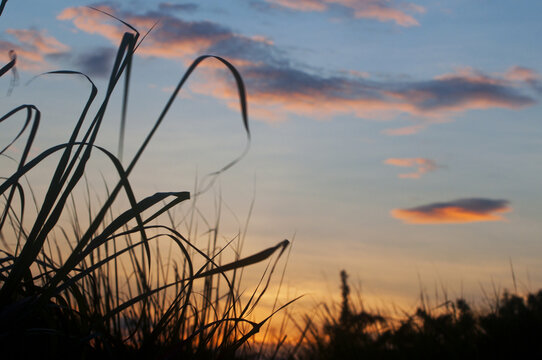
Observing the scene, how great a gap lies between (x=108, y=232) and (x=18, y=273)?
208 millimetres

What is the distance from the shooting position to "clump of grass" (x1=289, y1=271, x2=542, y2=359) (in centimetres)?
416

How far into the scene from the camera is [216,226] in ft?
8.36

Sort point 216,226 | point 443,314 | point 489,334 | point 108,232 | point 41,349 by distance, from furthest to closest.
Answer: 1. point 443,314
2. point 489,334
3. point 216,226
4. point 41,349
5. point 108,232

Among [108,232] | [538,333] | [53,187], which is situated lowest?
[538,333]

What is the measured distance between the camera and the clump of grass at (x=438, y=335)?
4.16 meters

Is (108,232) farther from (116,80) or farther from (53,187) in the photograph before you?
(116,80)

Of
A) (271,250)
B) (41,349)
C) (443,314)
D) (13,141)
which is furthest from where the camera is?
(443,314)

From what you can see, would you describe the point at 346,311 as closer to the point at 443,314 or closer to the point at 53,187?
the point at 443,314

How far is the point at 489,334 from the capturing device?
13.9 feet

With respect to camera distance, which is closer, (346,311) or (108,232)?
(108,232)

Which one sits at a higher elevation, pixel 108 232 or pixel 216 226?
pixel 216 226

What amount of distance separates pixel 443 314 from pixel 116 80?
12.3 ft

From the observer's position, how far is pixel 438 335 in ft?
14.4

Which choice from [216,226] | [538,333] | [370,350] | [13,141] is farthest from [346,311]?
[13,141]
